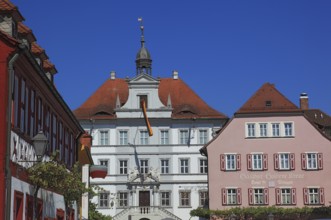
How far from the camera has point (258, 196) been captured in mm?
53000

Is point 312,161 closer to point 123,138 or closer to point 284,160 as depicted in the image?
point 284,160

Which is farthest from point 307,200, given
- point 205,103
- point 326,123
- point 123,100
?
point 123,100

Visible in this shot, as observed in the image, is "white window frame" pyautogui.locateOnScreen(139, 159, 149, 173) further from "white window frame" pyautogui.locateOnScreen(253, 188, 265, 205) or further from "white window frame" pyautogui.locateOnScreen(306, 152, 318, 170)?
"white window frame" pyautogui.locateOnScreen(306, 152, 318, 170)

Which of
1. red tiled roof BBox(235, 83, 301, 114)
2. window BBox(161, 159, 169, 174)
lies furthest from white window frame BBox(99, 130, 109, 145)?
red tiled roof BBox(235, 83, 301, 114)

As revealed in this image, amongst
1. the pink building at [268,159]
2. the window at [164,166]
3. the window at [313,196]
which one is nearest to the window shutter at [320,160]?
the pink building at [268,159]

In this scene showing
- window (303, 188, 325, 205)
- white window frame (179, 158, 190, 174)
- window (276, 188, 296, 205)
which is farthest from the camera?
white window frame (179, 158, 190, 174)

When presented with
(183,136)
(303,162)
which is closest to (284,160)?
(303,162)

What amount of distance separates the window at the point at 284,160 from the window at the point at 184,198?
1258 centimetres

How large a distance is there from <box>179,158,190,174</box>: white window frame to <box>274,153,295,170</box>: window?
12647mm

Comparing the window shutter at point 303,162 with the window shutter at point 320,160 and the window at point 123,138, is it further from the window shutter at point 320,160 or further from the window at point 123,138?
the window at point 123,138

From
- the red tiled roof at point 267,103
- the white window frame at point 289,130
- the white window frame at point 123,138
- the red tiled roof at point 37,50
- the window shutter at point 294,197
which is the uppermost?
the red tiled roof at point 267,103

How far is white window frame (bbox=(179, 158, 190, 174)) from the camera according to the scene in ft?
211

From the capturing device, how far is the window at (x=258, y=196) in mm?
52719

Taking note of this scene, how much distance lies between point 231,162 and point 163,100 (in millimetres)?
17062
